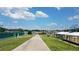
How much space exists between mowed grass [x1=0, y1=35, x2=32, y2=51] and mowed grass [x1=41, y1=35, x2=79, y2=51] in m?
0.59

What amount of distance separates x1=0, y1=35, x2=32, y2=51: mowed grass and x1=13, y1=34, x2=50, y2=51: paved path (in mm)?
152

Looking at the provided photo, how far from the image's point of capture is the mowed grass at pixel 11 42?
27.6ft

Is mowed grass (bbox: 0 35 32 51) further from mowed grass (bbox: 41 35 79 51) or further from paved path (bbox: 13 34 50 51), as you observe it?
mowed grass (bbox: 41 35 79 51)

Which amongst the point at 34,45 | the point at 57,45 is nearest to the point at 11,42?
the point at 34,45

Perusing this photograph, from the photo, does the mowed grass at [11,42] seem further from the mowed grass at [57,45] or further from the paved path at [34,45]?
the mowed grass at [57,45]

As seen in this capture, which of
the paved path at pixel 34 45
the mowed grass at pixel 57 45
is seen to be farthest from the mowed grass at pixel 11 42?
the mowed grass at pixel 57 45

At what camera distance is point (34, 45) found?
8594 mm

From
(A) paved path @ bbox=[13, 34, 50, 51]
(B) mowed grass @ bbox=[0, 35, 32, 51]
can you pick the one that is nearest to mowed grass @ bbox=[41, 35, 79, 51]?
(A) paved path @ bbox=[13, 34, 50, 51]

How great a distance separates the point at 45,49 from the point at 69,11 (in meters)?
1.34

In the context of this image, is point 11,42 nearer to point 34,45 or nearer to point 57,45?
point 34,45

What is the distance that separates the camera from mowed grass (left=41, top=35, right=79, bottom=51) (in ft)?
27.7

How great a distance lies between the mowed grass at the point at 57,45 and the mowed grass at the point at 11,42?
1.92 feet

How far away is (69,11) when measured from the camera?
8.38 meters
